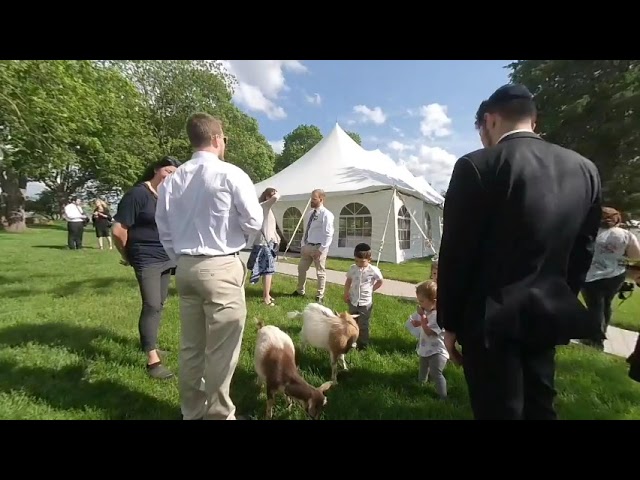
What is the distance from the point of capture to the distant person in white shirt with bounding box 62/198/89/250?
12797 millimetres

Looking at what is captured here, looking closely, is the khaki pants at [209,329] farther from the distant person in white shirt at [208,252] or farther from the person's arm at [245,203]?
the person's arm at [245,203]

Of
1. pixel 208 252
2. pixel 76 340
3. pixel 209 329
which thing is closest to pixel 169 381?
pixel 209 329

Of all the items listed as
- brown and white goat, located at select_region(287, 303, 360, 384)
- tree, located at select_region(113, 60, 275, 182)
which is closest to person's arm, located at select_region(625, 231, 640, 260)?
brown and white goat, located at select_region(287, 303, 360, 384)

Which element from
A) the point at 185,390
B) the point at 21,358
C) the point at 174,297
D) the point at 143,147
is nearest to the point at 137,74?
the point at 143,147

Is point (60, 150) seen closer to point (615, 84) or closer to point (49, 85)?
point (49, 85)

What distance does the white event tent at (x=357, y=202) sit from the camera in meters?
12.8

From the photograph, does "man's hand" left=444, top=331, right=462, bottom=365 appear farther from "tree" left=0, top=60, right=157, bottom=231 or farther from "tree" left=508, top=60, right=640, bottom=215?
"tree" left=508, top=60, right=640, bottom=215

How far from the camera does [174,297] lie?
6.25 m

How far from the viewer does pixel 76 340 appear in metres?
4.21

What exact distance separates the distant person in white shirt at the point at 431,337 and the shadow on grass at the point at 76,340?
9.23ft

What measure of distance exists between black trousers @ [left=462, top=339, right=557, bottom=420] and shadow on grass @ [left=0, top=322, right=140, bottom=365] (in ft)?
10.8

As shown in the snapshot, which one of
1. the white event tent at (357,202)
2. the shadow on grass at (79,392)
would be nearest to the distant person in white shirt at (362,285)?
the shadow on grass at (79,392)

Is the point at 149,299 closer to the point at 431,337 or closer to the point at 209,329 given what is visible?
the point at 209,329
